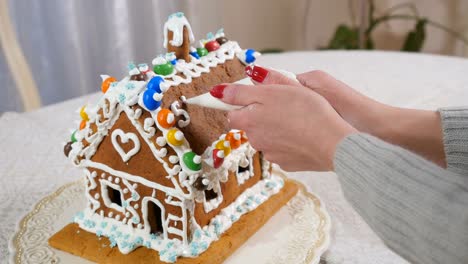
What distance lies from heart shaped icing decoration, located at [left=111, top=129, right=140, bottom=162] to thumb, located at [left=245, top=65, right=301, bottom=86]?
306mm

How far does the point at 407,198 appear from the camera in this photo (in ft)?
2.91

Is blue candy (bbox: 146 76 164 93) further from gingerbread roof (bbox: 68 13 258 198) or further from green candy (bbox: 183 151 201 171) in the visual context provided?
green candy (bbox: 183 151 201 171)

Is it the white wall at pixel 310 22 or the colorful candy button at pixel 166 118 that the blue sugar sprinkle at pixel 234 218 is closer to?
the colorful candy button at pixel 166 118

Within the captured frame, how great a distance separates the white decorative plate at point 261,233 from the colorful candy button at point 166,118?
0.37 metres

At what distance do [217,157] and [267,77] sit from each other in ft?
0.70

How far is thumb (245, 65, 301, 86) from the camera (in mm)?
1232

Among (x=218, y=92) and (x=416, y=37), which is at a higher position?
(x=218, y=92)

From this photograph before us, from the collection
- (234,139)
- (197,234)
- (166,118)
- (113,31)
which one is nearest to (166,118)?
(166,118)

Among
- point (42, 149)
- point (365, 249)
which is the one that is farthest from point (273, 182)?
point (42, 149)

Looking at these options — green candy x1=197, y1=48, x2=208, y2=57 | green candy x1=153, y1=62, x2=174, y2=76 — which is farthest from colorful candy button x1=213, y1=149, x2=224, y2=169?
green candy x1=197, y1=48, x2=208, y2=57

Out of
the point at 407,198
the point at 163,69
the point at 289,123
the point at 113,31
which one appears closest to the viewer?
the point at 407,198

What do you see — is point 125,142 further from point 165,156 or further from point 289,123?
point 289,123

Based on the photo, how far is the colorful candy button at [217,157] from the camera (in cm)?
124

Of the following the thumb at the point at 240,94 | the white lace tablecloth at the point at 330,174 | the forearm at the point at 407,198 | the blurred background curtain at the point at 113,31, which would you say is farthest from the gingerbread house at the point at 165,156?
the blurred background curtain at the point at 113,31
